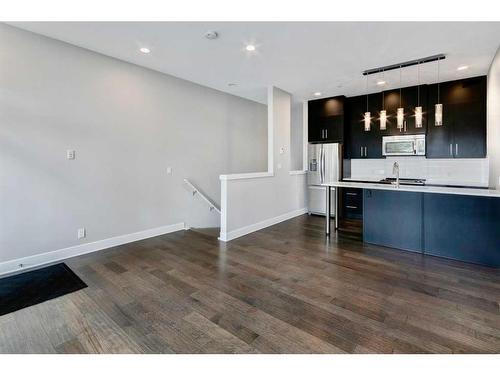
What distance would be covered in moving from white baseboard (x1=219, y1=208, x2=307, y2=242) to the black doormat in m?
2.09

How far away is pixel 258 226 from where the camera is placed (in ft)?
16.3

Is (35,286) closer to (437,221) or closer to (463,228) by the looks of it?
(437,221)

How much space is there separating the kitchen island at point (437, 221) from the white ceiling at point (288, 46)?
1.88 meters

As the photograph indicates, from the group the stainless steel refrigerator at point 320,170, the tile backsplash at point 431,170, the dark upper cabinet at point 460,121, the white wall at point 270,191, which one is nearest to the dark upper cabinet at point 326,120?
the stainless steel refrigerator at point 320,170

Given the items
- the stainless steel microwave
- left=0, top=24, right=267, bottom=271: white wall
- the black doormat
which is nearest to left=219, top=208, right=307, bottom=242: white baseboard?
left=0, top=24, right=267, bottom=271: white wall

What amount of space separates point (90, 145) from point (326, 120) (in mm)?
4919

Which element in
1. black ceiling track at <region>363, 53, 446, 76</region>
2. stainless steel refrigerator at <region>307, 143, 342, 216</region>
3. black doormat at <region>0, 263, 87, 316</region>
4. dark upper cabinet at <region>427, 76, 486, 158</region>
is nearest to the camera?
black doormat at <region>0, 263, 87, 316</region>

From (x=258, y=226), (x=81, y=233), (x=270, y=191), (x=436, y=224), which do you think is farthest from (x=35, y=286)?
(x=436, y=224)

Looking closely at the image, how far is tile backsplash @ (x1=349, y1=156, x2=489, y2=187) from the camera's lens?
4855 mm

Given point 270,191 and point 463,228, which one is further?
point 270,191

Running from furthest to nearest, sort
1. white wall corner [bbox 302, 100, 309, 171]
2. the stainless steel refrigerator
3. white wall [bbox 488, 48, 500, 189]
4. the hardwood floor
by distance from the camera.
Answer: white wall corner [bbox 302, 100, 309, 171]
the stainless steel refrigerator
white wall [bbox 488, 48, 500, 189]
the hardwood floor

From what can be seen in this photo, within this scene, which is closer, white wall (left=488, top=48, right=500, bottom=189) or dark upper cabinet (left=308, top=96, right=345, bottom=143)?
white wall (left=488, top=48, right=500, bottom=189)

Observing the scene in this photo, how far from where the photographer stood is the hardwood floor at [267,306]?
1832 millimetres

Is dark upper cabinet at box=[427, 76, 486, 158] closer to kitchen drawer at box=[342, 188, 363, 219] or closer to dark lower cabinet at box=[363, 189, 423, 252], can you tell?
kitchen drawer at box=[342, 188, 363, 219]
